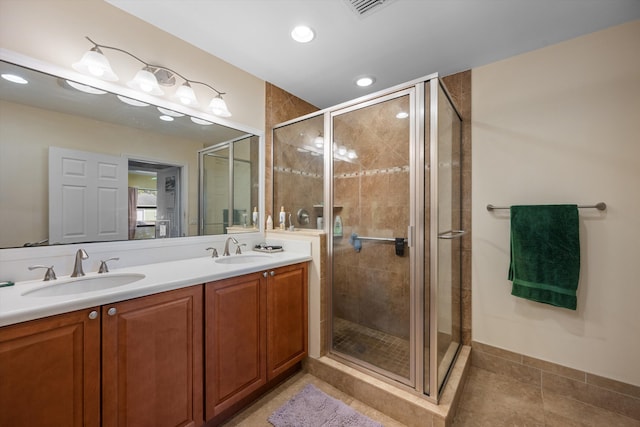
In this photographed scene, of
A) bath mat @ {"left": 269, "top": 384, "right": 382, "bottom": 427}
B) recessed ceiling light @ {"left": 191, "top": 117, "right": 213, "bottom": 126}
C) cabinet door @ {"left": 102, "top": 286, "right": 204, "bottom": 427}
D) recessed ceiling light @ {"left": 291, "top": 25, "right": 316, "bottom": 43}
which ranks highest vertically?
recessed ceiling light @ {"left": 291, "top": 25, "right": 316, "bottom": 43}

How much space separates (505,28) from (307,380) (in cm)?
285

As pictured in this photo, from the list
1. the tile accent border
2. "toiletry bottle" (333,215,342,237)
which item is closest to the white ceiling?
"toiletry bottle" (333,215,342,237)

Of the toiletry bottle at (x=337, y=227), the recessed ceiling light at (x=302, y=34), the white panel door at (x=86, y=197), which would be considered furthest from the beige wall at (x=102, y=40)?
the toiletry bottle at (x=337, y=227)

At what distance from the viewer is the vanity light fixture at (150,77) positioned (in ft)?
4.39

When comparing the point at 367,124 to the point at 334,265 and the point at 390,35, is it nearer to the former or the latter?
the point at 390,35

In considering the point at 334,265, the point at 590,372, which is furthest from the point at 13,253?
the point at 590,372

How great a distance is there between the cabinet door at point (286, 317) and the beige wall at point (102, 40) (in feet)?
4.57

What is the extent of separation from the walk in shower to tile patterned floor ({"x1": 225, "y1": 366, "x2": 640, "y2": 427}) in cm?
22

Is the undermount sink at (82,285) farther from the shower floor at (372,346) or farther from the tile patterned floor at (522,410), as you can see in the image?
the tile patterned floor at (522,410)

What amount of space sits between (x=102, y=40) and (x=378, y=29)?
1.72 m

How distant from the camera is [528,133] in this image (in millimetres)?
1853

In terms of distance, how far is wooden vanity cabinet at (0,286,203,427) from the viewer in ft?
2.71

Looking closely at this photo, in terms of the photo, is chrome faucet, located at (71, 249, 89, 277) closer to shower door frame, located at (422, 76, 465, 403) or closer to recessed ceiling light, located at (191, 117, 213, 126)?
recessed ceiling light, located at (191, 117, 213, 126)

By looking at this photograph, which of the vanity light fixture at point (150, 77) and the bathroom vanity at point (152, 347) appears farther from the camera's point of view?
the vanity light fixture at point (150, 77)
